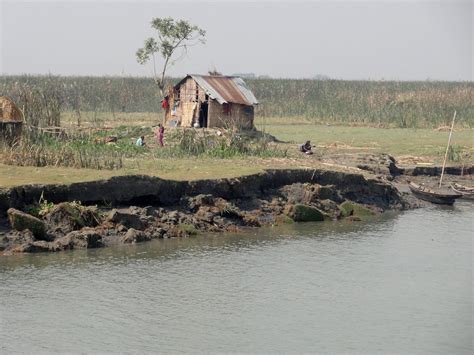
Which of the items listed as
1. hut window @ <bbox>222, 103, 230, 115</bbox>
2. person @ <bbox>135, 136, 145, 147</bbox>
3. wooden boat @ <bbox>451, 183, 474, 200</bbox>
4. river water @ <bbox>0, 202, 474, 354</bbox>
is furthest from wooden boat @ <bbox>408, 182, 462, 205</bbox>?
hut window @ <bbox>222, 103, 230, 115</bbox>

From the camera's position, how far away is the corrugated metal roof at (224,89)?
127 feet

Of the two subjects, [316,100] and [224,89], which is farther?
[316,100]

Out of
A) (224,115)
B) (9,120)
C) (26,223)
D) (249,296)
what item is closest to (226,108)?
(224,115)

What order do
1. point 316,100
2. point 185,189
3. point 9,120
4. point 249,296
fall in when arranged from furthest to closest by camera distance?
point 316,100
point 9,120
point 185,189
point 249,296

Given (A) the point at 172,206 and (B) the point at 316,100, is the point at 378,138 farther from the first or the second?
(A) the point at 172,206

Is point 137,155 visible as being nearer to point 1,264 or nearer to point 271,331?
point 1,264

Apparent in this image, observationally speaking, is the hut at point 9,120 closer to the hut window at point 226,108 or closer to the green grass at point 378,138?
the hut window at point 226,108

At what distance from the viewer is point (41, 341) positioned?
15.4 meters

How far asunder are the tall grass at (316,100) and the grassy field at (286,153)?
8.41ft

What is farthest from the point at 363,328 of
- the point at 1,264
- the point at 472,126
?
the point at 472,126

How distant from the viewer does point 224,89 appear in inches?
1565

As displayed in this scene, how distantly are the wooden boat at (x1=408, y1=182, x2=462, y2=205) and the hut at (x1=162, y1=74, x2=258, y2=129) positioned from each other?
998 cm

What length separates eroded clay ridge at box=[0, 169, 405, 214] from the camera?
72.7ft

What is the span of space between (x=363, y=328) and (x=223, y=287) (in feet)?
11.4
